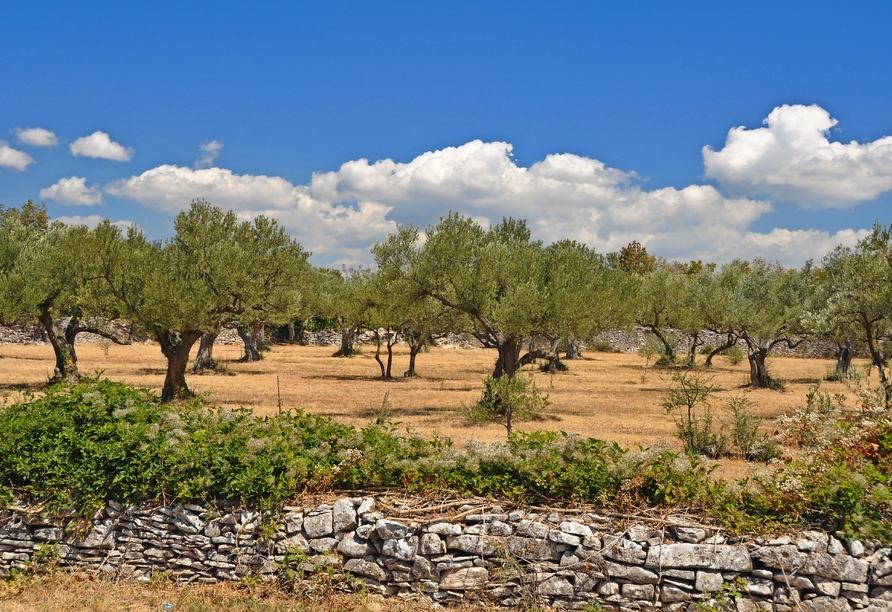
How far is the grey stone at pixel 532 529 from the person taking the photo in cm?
694

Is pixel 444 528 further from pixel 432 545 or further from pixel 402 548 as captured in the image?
pixel 402 548

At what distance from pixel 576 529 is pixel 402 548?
5.79ft


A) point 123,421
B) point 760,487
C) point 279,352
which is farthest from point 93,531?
point 279,352

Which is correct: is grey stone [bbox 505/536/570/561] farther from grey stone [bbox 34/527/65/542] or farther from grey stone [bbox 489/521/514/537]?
grey stone [bbox 34/527/65/542]

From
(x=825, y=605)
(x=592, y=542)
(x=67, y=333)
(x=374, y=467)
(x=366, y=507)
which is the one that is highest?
(x=67, y=333)

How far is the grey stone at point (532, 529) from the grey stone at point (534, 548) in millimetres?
50

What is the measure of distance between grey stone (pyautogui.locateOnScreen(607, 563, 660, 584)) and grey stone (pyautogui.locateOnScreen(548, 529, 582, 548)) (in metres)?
0.37

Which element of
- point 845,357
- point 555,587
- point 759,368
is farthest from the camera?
point 845,357

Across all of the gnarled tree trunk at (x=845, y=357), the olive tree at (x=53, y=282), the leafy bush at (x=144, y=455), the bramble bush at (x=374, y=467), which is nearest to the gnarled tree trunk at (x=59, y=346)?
the olive tree at (x=53, y=282)

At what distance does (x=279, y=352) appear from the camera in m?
53.9

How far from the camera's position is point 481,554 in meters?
7.00

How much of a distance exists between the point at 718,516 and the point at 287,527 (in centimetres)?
442

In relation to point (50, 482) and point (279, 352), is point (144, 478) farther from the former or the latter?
point (279, 352)

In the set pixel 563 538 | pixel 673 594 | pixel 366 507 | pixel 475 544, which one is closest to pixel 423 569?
pixel 475 544
